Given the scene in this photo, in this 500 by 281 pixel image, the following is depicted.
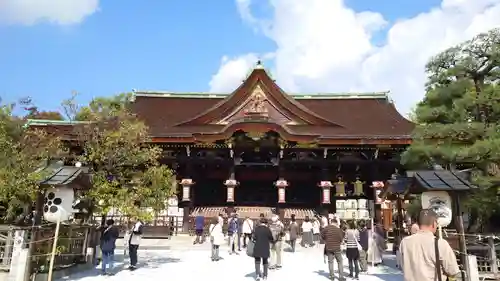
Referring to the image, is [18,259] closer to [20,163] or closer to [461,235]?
[20,163]

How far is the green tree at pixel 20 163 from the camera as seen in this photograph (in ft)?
33.9

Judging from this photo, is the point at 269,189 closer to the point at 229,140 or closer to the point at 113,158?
the point at 229,140

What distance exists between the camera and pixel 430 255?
3811mm

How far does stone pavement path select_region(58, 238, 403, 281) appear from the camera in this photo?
10297 mm

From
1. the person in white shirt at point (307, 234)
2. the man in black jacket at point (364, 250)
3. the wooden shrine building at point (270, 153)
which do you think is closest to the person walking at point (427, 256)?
the man in black jacket at point (364, 250)

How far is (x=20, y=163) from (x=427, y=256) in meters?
11.7

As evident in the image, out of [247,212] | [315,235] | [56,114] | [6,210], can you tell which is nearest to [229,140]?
[247,212]

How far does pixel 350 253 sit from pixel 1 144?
10966 mm

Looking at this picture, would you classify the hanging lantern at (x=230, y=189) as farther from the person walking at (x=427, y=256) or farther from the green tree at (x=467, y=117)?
the person walking at (x=427, y=256)

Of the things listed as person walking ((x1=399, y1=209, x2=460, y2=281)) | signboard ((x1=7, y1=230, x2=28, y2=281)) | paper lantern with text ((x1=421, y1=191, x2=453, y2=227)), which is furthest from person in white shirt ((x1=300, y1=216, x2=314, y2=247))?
person walking ((x1=399, y1=209, x2=460, y2=281))

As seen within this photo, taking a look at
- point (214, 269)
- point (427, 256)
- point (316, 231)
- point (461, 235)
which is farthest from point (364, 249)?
point (427, 256)

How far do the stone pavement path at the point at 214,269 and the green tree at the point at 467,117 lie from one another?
338cm

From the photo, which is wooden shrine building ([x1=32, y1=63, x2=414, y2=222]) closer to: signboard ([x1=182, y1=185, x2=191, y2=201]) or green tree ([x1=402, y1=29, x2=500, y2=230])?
signboard ([x1=182, y1=185, x2=191, y2=201])

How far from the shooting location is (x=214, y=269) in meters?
11.4
